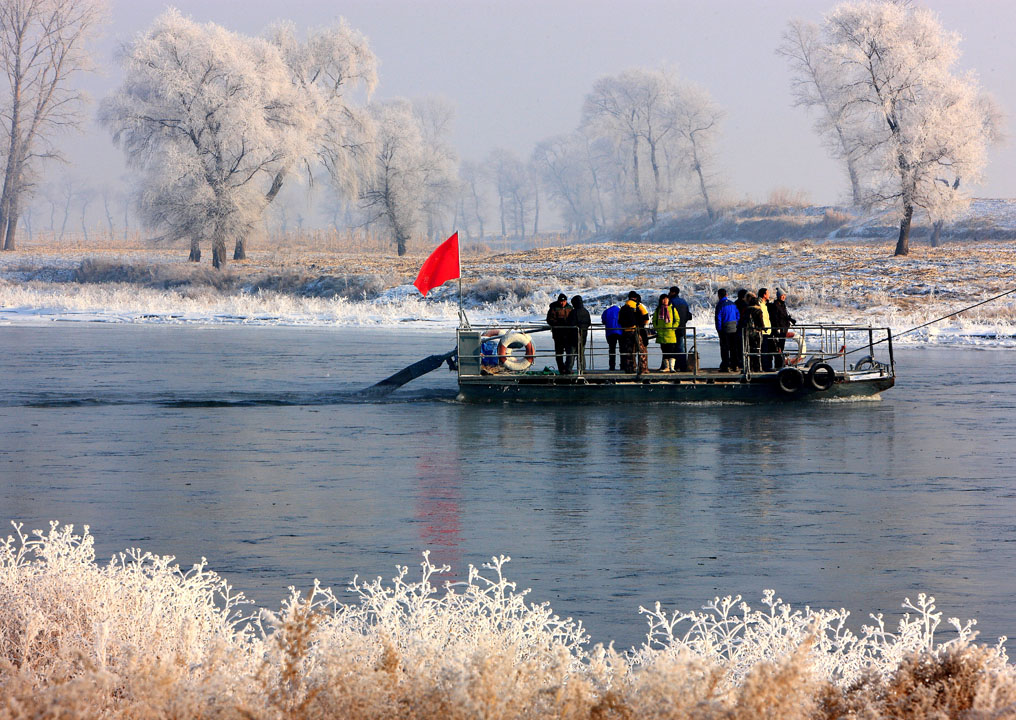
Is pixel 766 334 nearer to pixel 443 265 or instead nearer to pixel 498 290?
pixel 443 265

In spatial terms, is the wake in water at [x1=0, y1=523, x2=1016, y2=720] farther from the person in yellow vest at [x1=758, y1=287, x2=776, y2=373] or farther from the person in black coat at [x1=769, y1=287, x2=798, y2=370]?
the person in black coat at [x1=769, y1=287, x2=798, y2=370]

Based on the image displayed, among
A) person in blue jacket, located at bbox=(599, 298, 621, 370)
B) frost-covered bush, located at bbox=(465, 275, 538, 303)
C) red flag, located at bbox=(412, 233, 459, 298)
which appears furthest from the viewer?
frost-covered bush, located at bbox=(465, 275, 538, 303)

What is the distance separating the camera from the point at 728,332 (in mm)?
22656

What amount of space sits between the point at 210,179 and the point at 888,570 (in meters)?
62.9

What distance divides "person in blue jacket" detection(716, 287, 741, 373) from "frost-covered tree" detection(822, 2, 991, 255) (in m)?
41.8

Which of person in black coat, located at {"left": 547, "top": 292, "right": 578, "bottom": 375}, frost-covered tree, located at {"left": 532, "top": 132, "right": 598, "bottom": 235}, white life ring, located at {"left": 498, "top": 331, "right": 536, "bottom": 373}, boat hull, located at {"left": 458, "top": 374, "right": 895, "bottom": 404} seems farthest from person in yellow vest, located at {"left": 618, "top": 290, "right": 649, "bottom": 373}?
frost-covered tree, located at {"left": 532, "top": 132, "right": 598, "bottom": 235}

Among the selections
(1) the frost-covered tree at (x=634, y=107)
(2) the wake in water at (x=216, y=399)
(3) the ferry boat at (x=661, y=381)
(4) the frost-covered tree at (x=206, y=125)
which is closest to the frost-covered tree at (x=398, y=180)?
(4) the frost-covered tree at (x=206, y=125)

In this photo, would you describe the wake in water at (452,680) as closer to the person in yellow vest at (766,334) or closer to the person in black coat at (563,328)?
the person in yellow vest at (766,334)

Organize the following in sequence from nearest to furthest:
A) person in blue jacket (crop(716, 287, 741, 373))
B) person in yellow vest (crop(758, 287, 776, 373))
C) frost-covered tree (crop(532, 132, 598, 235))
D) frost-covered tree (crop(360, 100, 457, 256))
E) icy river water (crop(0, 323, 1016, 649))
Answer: icy river water (crop(0, 323, 1016, 649)) < person in yellow vest (crop(758, 287, 776, 373)) < person in blue jacket (crop(716, 287, 741, 373)) < frost-covered tree (crop(360, 100, 457, 256)) < frost-covered tree (crop(532, 132, 598, 235))

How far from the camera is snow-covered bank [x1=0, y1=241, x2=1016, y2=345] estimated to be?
151ft

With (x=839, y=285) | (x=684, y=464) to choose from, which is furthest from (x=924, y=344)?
(x=684, y=464)

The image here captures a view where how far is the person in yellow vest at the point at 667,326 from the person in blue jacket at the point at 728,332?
833 millimetres

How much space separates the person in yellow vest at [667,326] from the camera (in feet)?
72.9

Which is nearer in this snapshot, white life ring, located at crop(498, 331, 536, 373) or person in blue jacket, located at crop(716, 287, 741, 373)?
person in blue jacket, located at crop(716, 287, 741, 373)
